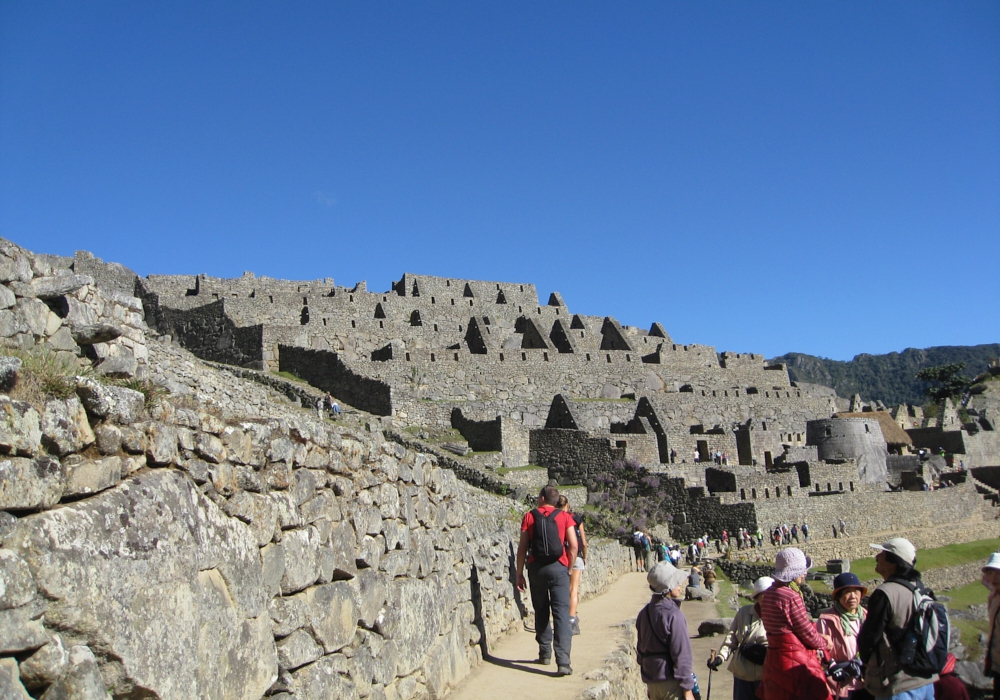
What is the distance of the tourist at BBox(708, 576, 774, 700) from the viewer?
5.73 m

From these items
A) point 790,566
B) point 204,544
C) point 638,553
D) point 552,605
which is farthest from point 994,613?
point 638,553

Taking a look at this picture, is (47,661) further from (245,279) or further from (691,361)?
(691,361)

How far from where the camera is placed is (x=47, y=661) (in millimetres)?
2572

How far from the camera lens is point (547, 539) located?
7.07m

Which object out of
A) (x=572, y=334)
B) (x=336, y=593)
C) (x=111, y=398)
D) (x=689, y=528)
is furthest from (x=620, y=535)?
(x=111, y=398)

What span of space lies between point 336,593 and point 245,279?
90.3 ft

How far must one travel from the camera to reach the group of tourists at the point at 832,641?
491cm

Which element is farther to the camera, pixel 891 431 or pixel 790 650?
pixel 891 431

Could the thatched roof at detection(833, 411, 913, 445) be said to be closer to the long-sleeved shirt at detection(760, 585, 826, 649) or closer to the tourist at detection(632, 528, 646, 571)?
the tourist at detection(632, 528, 646, 571)

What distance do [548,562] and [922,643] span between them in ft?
10.3

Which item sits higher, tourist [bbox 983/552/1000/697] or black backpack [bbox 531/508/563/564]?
black backpack [bbox 531/508/563/564]

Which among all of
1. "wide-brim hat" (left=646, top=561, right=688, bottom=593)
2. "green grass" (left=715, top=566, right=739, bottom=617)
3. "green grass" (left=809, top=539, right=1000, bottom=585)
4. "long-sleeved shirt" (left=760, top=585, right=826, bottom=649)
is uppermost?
"wide-brim hat" (left=646, top=561, right=688, bottom=593)

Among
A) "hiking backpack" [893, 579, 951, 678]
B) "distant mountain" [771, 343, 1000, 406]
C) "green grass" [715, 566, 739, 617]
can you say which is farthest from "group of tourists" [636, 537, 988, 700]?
"distant mountain" [771, 343, 1000, 406]

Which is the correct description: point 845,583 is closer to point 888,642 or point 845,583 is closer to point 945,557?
point 888,642
